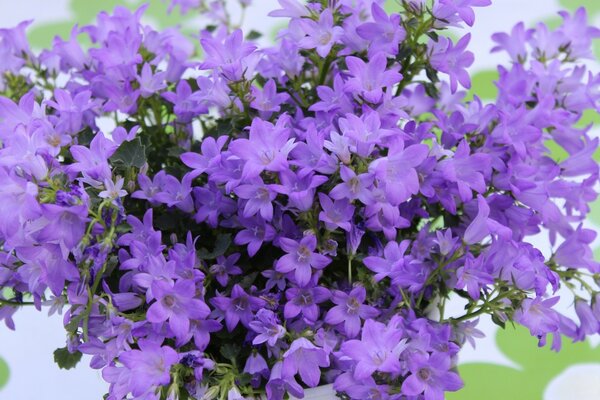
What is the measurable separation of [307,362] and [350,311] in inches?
2.2

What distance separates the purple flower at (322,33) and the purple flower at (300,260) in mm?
166

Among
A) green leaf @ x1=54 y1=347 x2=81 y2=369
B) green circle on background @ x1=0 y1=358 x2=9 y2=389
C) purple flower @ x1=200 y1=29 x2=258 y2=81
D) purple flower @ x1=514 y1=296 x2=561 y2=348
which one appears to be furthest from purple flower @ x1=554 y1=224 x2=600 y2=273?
green circle on background @ x1=0 y1=358 x2=9 y2=389

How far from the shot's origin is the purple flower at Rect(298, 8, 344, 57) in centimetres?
74

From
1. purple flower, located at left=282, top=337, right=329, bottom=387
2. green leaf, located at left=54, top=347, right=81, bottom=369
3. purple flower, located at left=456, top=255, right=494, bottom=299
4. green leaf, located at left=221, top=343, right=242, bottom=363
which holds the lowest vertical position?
green leaf, located at left=54, top=347, right=81, bottom=369

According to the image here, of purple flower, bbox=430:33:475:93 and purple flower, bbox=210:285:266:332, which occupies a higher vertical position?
purple flower, bbox=430:33:475:93

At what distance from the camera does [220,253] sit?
705 millimetres

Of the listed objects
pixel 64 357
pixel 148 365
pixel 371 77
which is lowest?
pixel 64 357

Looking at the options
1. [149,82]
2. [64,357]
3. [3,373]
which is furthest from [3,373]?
[149,82]

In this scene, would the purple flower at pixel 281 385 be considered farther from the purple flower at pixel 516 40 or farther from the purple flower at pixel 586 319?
the purple flower at pixel 516 40

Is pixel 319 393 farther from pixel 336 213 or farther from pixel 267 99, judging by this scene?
pixel 267 99

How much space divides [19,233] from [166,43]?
0.30 metres

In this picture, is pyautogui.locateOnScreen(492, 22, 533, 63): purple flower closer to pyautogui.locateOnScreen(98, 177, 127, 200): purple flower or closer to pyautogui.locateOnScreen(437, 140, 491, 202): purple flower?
pyautogui.locateOnScreen(437, 140, 491, 202): purple flower

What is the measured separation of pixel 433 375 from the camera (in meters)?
0.67

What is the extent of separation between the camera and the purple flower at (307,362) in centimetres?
66
